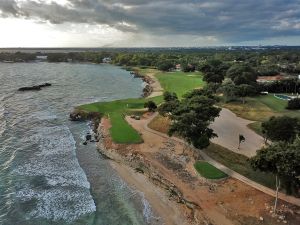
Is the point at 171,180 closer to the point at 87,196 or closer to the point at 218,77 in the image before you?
the point at 87,196

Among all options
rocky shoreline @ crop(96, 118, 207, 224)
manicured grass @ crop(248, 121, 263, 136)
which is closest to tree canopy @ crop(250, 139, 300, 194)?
rocky shoreline @ crop(96, 118, 207, 224)

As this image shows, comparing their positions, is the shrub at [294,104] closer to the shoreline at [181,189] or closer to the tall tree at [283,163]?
the shoreline at [181,189]

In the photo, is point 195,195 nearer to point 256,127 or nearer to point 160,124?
point 160,124

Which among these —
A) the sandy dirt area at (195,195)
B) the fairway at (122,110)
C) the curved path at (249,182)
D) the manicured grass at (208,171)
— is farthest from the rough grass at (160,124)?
the manicured grass at (208,171)

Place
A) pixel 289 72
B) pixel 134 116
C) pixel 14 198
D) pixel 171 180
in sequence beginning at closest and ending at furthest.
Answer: pixel 14 198, pixel 171 180, pixel 134 116, pixel 289 72

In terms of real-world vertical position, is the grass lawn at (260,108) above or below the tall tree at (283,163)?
below

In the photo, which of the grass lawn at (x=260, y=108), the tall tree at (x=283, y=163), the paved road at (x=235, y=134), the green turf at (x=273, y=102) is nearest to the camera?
the tall tree at (x=283, y=163)

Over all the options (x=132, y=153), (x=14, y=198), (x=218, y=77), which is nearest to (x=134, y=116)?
(x=132, y=153)
